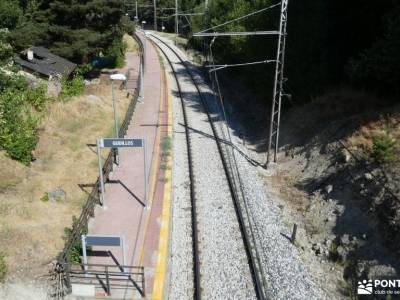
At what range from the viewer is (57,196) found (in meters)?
16.2

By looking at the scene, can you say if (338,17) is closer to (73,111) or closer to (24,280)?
(73,111)

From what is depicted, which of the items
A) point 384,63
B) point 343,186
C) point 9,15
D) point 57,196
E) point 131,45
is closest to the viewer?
point 343,186

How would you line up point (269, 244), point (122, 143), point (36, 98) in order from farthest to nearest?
1. point (36, 98)
2. point (122, 143)
3. point (269, 244)

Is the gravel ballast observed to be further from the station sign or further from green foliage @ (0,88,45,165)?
green foliage @ (0,88,45,165)

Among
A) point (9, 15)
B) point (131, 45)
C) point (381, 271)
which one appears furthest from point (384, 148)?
point (131, 45)

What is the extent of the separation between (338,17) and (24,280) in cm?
1758

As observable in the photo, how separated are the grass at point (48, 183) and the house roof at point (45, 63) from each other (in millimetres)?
4570

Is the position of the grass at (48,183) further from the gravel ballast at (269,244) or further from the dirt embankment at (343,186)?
the dirt embankment at (343,186)

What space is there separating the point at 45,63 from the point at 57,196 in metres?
A: 17.0

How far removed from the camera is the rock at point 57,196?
16125 millimetres

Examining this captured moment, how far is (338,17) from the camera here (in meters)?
21.3

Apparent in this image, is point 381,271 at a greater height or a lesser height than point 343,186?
lesser

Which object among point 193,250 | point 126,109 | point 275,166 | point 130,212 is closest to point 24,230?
point 130,212

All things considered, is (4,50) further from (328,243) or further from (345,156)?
(328,243)
